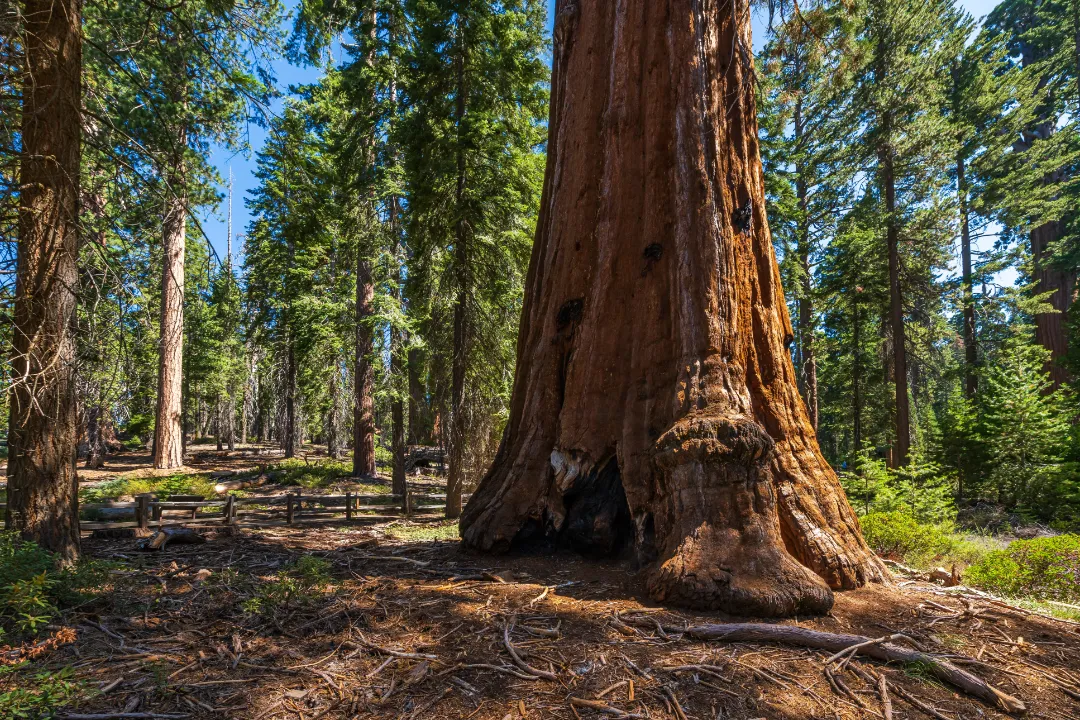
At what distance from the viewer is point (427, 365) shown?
1075 cm

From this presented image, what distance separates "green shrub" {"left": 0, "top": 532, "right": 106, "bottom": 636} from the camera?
114 inches

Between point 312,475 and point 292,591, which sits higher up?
point 292,591

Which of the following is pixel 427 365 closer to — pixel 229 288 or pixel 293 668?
pixel 229 288

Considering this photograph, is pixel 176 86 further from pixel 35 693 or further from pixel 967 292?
pixel 967 292

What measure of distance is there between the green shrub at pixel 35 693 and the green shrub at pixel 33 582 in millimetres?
447

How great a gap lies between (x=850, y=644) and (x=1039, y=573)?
4.01m

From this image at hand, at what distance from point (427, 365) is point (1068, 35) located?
3115 cm

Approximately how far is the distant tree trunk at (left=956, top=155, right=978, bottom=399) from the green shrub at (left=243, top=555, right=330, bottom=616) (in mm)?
20750

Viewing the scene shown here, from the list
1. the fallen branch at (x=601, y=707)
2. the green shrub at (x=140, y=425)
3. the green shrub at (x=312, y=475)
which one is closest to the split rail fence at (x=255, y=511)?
the green shrub at (x=312, y=475)

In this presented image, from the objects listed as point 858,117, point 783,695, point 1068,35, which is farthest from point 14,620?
point 1068,35

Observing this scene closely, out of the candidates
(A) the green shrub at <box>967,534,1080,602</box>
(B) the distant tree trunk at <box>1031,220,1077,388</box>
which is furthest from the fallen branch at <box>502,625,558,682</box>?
(B) the distant tree trunk at <box>1031,220,1077,388</box>

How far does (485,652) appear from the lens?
114 inches

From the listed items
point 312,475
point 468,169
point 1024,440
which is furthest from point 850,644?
point 312,475

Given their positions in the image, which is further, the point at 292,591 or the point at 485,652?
the point at 292,591
